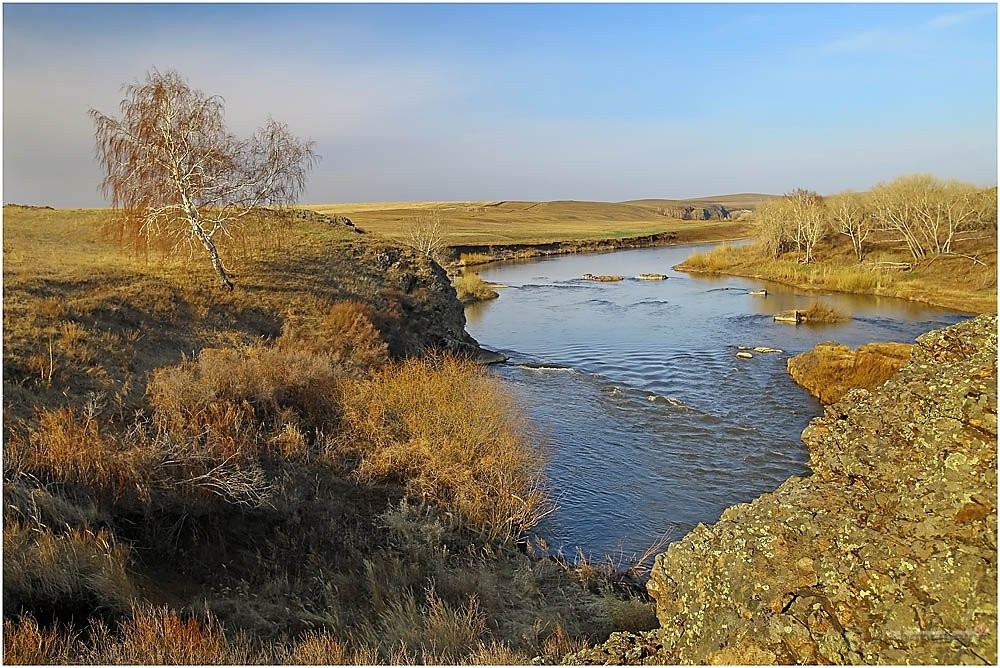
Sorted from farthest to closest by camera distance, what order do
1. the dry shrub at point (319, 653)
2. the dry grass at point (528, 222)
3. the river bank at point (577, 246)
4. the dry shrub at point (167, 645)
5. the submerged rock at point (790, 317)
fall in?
the dry grass at point (528, 222), the river bank at point (577, 246), the submerged rock at point (790, 317), the dry shrub at point (319, 653), the dry shrub at point (167, 645)

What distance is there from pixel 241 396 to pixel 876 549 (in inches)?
450

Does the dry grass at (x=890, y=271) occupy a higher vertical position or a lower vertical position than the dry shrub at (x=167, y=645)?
higher

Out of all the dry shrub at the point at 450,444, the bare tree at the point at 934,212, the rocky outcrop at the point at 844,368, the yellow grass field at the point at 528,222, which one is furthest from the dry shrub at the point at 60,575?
the bare tree at the point at 934,212

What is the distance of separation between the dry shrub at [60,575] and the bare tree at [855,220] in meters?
55.5

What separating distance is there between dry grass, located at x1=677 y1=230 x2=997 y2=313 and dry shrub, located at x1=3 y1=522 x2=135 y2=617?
41.8 meters

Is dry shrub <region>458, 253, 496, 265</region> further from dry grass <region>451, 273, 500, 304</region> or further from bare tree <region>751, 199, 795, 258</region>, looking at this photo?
bare tree <region>751, 199, 795, 258</region>

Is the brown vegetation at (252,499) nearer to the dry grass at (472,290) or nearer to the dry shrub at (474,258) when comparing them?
the dry grass at (472,290)

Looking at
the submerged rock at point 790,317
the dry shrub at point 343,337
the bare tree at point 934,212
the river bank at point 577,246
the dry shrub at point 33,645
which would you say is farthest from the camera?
the river bank at point 577,246

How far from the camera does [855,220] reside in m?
53.3

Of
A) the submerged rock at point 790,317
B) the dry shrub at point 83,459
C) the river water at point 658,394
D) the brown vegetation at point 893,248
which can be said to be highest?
the brown vegetation at point 893,248

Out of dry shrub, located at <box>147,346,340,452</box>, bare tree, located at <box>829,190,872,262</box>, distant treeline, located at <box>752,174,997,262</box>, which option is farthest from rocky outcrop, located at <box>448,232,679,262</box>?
dry shrub, located at <box>147,346,340,452</box>

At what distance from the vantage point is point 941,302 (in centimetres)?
3816

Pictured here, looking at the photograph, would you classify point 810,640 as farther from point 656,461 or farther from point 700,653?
point 656,461

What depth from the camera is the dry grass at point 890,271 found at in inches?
1538
